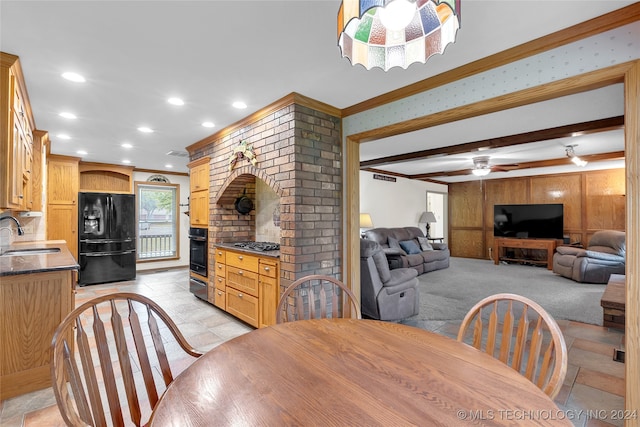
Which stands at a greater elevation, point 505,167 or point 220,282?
point 505,167

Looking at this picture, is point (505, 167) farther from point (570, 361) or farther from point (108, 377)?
point (108, 377)

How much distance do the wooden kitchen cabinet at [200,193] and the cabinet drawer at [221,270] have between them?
69 cm

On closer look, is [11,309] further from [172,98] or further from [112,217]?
[112,217]

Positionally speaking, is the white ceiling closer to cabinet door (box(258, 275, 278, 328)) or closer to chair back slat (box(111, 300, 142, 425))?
chair back slat (box(111, 300, 142, 425))

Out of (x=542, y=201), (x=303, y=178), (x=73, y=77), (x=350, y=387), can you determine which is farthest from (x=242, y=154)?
(x=542, y=201)

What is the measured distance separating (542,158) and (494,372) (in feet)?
21.2

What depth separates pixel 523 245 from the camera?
23.7 feet

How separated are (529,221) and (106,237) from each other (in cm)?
949

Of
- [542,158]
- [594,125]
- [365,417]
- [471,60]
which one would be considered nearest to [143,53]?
[471,60]

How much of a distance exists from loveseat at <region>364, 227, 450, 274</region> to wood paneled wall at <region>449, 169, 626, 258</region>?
2.30 m

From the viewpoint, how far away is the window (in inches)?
259

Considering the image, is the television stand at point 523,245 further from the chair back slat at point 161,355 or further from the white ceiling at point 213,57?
the chair back slat at point 161,355

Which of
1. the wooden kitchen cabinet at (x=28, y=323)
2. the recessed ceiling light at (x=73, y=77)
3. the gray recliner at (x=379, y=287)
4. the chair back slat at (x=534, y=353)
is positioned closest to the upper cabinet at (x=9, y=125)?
the recessed ceiling light at (x=73, y=77)

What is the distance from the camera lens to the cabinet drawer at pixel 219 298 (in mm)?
3715
